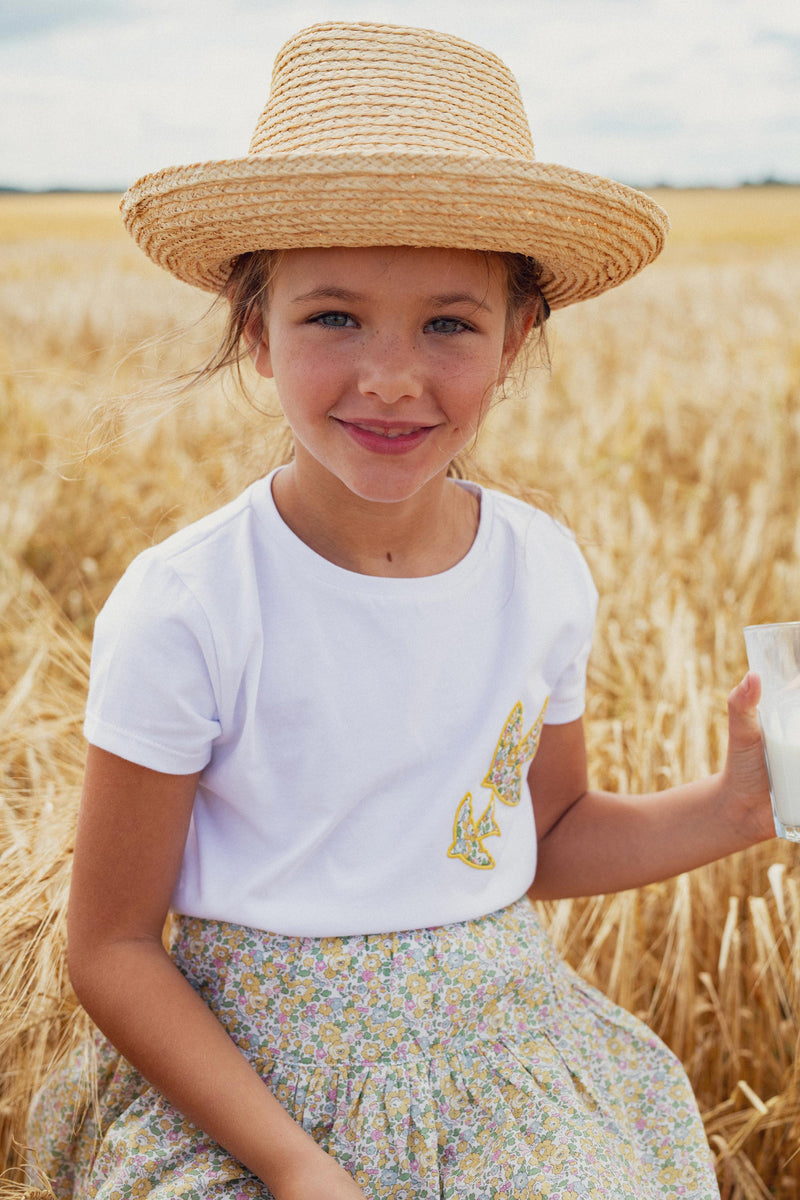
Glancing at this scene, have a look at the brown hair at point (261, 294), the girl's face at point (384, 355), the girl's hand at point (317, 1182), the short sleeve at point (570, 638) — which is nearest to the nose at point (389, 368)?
the girl's face at point (384, 355)

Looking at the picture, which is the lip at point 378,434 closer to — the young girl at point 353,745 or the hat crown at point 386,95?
the young girl at point 353,745

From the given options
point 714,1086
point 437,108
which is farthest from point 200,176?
point 714,1086

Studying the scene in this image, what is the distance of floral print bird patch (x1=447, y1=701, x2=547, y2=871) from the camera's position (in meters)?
1.41

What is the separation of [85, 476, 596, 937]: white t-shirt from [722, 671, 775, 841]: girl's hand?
0.26 meters

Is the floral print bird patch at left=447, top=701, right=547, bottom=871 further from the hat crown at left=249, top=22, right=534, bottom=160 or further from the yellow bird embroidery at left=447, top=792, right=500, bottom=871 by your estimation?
the hat crown at left=249, top=22, right=534, bottom=160

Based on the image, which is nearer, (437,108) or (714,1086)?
(437,108)

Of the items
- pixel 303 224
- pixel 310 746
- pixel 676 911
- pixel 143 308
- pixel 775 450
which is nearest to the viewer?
pixel 303 224

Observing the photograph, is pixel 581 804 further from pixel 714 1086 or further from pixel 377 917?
pixel 714 1086

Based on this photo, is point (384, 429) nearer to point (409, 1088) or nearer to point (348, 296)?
point (348, 296)

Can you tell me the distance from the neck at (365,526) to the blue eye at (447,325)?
0.71 feet

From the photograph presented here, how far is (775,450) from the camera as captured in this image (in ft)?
12.0

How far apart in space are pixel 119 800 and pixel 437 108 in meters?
0.81

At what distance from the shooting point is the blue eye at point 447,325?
1275mm

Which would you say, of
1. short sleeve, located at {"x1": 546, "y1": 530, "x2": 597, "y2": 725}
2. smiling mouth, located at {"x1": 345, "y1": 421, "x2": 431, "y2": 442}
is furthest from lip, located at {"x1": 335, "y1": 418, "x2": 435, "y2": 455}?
short sleeve, located at {"x1": 546, "y1": 530, "x2": 597, "y2": 725}
